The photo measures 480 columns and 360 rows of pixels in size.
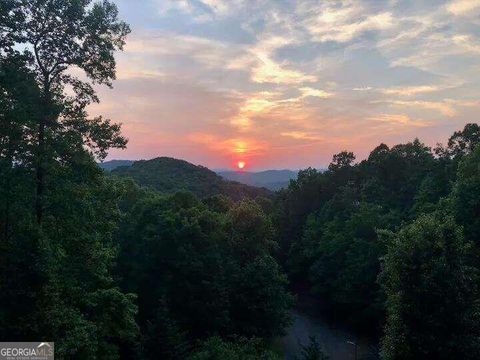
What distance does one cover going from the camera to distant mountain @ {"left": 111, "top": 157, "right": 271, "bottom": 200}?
99.0 meters

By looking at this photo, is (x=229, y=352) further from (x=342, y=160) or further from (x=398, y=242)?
(x=342, y=160)

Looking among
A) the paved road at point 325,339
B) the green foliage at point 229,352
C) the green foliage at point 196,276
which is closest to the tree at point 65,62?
the green foliage at point 229,352

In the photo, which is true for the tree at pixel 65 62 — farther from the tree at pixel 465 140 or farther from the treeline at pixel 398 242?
the tree at pixel 465 140

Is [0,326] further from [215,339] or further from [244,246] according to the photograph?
[244,246]

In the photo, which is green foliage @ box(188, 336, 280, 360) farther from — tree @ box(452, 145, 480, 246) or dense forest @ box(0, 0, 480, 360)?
tree @ box(452, 145, 480, 246)

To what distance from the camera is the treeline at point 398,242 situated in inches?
659

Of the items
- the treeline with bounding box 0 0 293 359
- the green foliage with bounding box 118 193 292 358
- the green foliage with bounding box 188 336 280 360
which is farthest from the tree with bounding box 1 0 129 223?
the green foliage with bounding box 118 193 292 358

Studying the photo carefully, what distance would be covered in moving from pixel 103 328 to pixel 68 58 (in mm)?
10476

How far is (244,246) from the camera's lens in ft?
124

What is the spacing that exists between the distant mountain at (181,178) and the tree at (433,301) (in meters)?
75.0

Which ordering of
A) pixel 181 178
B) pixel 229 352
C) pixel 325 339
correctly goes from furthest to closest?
pixel 181 178, pixel 325 339, pixel 229 352

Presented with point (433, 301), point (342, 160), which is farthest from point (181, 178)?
point (433, 301)

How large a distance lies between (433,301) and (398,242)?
108 inches

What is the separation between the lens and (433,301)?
55.7 feet
